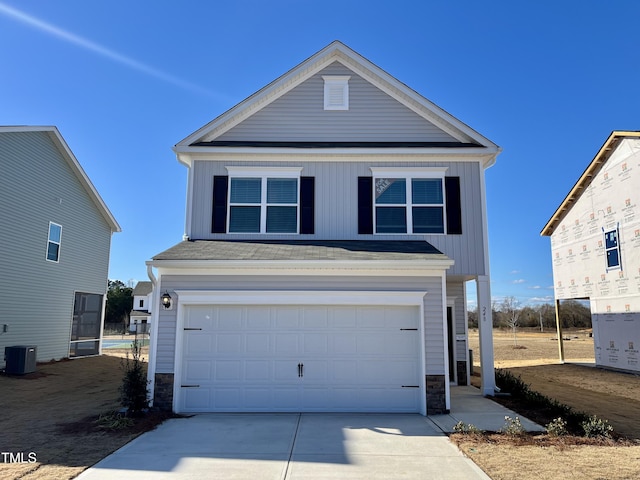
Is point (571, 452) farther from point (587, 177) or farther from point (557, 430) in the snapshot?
point (587, 177)

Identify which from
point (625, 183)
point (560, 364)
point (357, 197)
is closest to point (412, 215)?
point (357, 197)

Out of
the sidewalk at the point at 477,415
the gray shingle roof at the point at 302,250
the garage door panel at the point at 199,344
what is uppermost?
the gray shingle roof at the point at 302,250

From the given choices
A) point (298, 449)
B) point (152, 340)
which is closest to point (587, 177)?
point (298, 449)

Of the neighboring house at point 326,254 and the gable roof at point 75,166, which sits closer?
the neighboring house at point 326,254

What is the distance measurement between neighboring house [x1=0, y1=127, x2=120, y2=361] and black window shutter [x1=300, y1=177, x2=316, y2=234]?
32.6ft

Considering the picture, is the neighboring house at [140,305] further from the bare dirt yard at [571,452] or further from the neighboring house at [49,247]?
the bare dirt yard at [571,452]

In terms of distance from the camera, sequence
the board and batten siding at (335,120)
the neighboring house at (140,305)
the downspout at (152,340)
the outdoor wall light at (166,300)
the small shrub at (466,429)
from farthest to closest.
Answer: the neighboring house at (140,305) < the board and batten siding at (335,120) < the outdoor wall light at (166,300) < the downspout at (152,340) < the small shrub at (466,429)

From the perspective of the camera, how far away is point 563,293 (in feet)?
73.4

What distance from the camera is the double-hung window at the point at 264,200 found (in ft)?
40.4

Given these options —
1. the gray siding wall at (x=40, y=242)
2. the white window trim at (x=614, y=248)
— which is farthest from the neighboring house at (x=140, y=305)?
the white window trim at (x=614, y=248)

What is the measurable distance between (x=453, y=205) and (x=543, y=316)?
1991 inches

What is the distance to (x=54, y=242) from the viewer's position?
1772cm

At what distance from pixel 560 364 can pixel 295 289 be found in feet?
53.0

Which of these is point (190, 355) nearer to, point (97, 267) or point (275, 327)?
point (275, 327)
